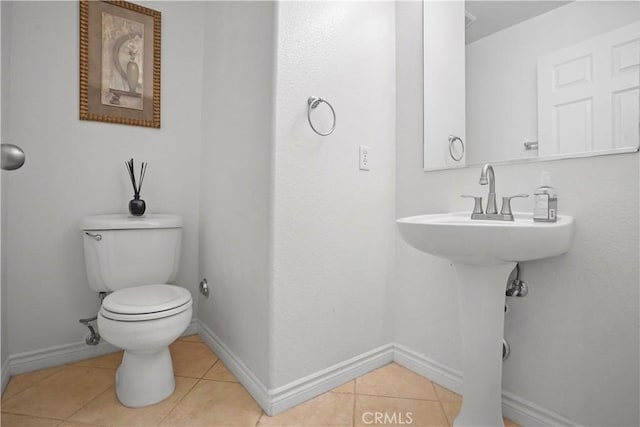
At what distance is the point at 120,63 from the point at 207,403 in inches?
66.4

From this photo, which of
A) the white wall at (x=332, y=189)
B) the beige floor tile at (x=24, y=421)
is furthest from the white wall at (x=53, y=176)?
the white wall at (x=332, y=189)

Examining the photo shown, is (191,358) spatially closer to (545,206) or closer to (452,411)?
(452,411)

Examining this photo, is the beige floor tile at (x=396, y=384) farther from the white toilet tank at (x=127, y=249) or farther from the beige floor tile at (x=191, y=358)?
the white toilet tank at (x=127, y=249)

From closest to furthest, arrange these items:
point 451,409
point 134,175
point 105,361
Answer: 1. point 451,409
2. point 105,361
3. point 134,175

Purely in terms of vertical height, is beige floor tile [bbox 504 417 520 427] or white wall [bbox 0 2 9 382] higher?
white wall [bbox 0 2 9 382]

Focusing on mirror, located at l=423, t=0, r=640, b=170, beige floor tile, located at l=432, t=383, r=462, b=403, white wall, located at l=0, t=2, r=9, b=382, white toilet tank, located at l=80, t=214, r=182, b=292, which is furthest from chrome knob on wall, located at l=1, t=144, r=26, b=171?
beige floor tile, located at l=432, t=383, r=462, b=403

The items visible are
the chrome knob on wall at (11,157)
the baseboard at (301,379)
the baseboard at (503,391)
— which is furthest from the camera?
the baseboard at (301,379)

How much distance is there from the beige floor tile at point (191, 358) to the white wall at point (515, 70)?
1.54m

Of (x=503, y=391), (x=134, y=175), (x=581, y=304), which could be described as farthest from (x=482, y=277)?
(x=134, y=175)

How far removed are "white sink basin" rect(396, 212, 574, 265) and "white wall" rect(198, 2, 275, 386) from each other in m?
0.59

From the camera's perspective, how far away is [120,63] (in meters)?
1.62

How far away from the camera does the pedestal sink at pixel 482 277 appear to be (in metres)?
0.87

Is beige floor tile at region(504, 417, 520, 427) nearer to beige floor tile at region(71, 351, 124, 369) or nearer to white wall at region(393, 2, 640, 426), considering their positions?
white wall at region(393, 2, 640, 426)

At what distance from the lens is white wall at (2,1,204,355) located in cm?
139
